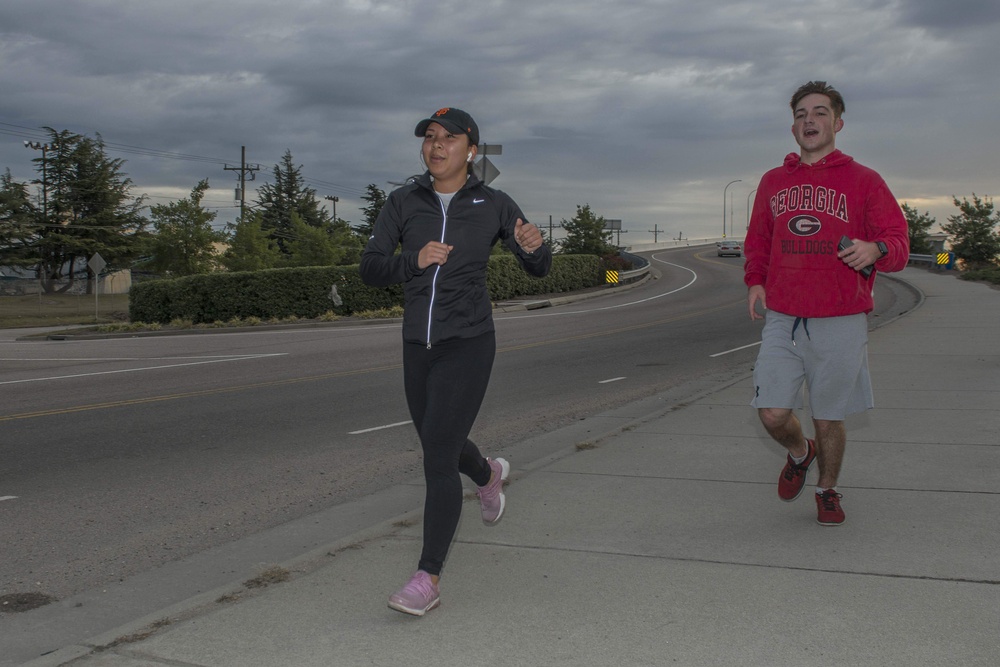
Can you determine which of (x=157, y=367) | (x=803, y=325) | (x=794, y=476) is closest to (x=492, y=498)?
(x=794, y=476)

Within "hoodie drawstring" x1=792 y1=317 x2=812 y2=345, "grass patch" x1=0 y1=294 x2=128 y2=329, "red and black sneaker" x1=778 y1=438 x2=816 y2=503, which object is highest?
"hoodie drawstring" x1=792 y1=317 x2=812 y2=345

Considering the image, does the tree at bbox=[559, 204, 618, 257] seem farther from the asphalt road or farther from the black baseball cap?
the black baseball cap

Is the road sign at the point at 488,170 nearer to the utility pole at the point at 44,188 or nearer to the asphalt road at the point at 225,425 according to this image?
the asphalt road at the point at 225,425

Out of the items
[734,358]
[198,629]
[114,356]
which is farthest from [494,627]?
[114,356]

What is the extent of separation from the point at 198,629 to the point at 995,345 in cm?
1344

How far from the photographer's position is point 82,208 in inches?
2502

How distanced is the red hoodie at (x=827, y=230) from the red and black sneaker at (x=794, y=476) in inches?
32.6

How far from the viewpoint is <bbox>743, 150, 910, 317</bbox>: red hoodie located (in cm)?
461

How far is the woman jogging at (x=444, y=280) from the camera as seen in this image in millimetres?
3910

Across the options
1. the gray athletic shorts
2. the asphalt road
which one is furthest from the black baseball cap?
the asphalt road

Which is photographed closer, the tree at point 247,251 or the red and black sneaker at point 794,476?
the red and black sneaker at point 794,476

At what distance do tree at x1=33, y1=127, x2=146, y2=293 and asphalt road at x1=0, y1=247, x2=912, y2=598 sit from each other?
45.2m

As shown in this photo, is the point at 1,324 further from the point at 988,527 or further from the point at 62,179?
the point at 988,527

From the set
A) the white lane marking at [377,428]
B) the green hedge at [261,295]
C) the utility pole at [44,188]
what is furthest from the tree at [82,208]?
the white lane marking at [377,428]
